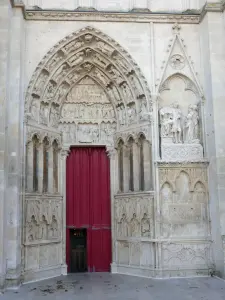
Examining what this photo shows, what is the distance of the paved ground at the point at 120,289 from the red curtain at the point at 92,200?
0.91 m

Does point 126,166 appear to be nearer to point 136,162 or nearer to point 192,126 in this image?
point 136,162

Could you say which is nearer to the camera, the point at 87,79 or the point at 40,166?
the point at 40,166

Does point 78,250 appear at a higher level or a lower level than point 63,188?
lower

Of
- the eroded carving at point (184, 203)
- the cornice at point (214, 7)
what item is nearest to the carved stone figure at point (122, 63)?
the cornice at point (214, 7)

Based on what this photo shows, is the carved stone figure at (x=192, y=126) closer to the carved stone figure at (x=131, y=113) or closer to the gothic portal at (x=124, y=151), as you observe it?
the gothic portal at (x=124, y=151)

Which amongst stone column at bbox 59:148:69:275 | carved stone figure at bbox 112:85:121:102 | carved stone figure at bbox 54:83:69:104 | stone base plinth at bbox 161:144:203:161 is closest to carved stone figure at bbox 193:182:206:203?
stone base plinth at bbox 161:144:203:161

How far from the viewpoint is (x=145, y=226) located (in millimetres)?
8570

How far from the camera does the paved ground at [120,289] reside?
22.2 ft

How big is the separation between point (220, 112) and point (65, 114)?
385 cm

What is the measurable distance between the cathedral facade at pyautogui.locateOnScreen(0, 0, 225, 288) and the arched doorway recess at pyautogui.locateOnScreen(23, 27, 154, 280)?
0.03 meters

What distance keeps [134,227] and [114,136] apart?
2368 millimetres

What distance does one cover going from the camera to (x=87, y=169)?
9.55m

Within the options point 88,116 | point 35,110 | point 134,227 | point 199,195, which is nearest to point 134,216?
point 134,227

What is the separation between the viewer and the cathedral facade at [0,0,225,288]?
8.13m
